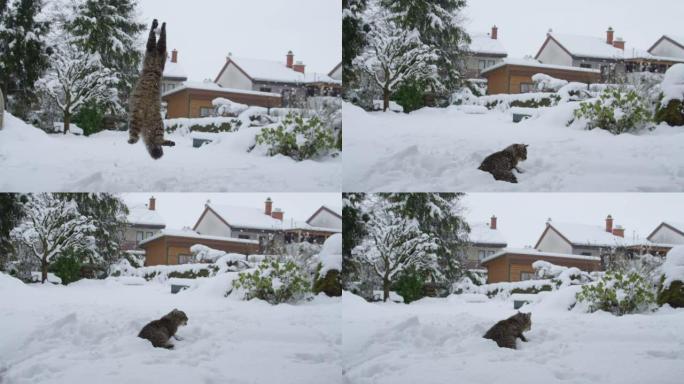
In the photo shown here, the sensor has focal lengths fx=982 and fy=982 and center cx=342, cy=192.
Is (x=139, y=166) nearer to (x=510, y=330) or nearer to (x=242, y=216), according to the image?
(x=242, y=216)

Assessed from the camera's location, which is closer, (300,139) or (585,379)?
(585,379)

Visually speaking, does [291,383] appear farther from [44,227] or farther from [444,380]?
[44,227]

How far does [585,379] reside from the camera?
16.5 ft

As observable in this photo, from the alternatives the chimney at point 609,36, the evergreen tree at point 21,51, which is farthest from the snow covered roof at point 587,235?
the evergreen tree at point 21,51

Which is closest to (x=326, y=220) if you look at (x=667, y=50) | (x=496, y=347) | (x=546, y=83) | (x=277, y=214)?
(x=277, y=214)

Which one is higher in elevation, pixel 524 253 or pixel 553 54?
pixel 553 54

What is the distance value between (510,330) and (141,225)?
2071mm

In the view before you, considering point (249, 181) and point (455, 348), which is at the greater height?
point (249, 181)

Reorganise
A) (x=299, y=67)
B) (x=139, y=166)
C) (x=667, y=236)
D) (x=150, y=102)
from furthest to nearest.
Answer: (x=299, y=67) < (x=150, y=102) < (x=139, y=166) < (x=667, y=236)

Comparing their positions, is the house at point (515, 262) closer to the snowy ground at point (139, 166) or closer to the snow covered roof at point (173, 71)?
the snowy ground at point (139, 166)

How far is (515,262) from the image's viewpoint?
5.39m

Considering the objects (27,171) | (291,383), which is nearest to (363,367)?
(291,383)

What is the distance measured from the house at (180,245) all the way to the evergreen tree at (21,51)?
0.97 m

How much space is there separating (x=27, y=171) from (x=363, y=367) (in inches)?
82.0
